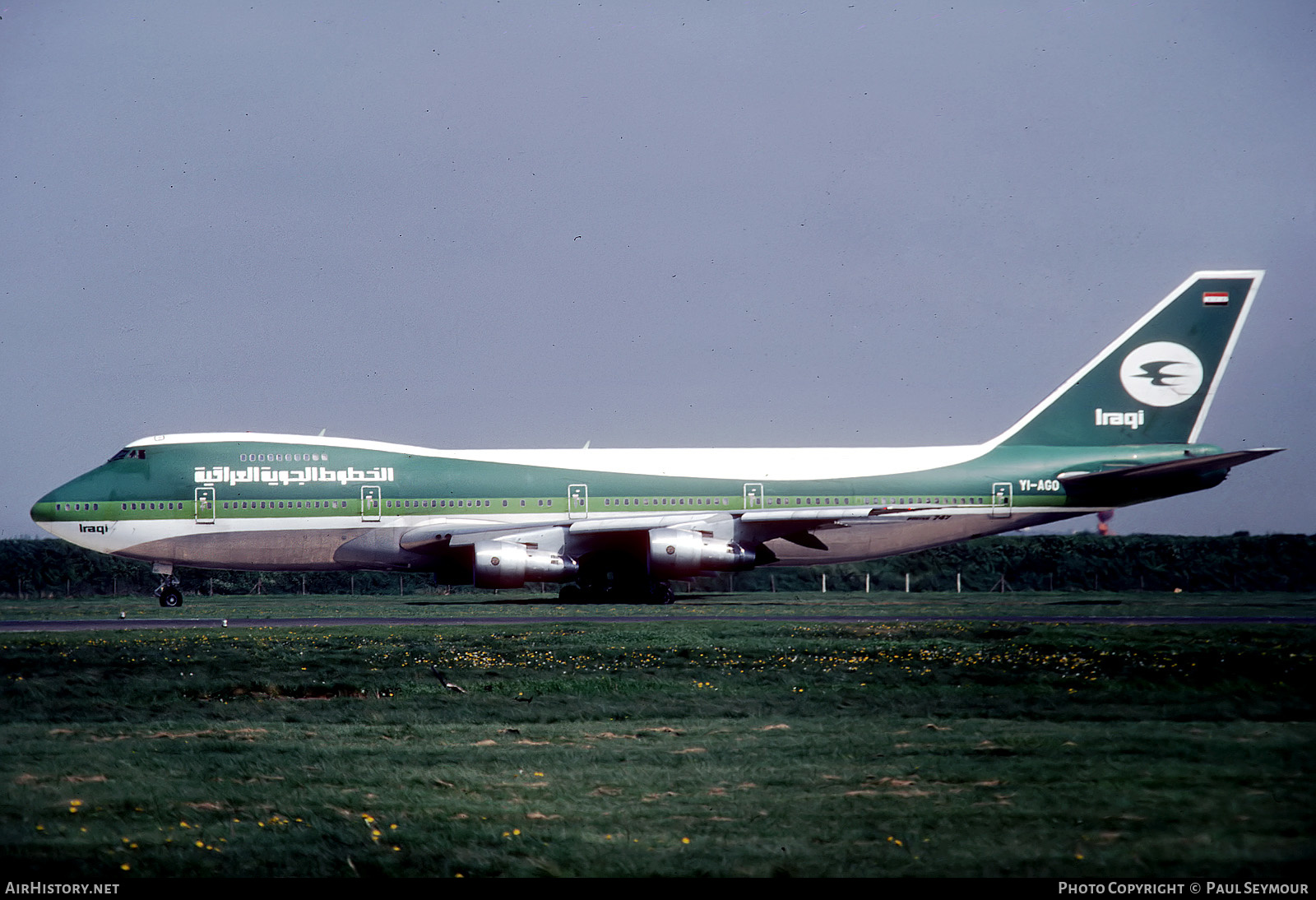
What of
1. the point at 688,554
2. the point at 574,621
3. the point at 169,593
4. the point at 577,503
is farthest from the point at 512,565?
the point at 169,593

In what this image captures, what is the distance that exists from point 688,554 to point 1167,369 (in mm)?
17027

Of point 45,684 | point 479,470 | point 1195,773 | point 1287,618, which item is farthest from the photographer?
point 479,470

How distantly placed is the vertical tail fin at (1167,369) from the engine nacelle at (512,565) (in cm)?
1549

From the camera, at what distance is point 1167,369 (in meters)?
38.6

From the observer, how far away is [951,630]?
906 inches

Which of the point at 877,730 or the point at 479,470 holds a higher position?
the point at 479,470

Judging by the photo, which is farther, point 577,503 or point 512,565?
point 577,503

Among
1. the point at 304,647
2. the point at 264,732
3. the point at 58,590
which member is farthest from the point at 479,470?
the point at 58,590

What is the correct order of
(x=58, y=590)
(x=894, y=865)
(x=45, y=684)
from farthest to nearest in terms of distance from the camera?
1. (x=58, y=590)
2. (x=45, y=684)
3. (x=894, y=865)

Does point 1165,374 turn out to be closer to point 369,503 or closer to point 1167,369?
point 1167,369

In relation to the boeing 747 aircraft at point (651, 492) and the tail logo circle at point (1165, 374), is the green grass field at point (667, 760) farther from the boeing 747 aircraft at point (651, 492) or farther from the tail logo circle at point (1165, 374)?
the tail logo circle at point (1165, 374)

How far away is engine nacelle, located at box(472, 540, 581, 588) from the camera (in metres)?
33.6

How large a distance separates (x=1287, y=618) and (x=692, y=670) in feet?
50.2

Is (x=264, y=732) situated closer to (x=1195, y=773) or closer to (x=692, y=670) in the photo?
(x=692, y=670)
